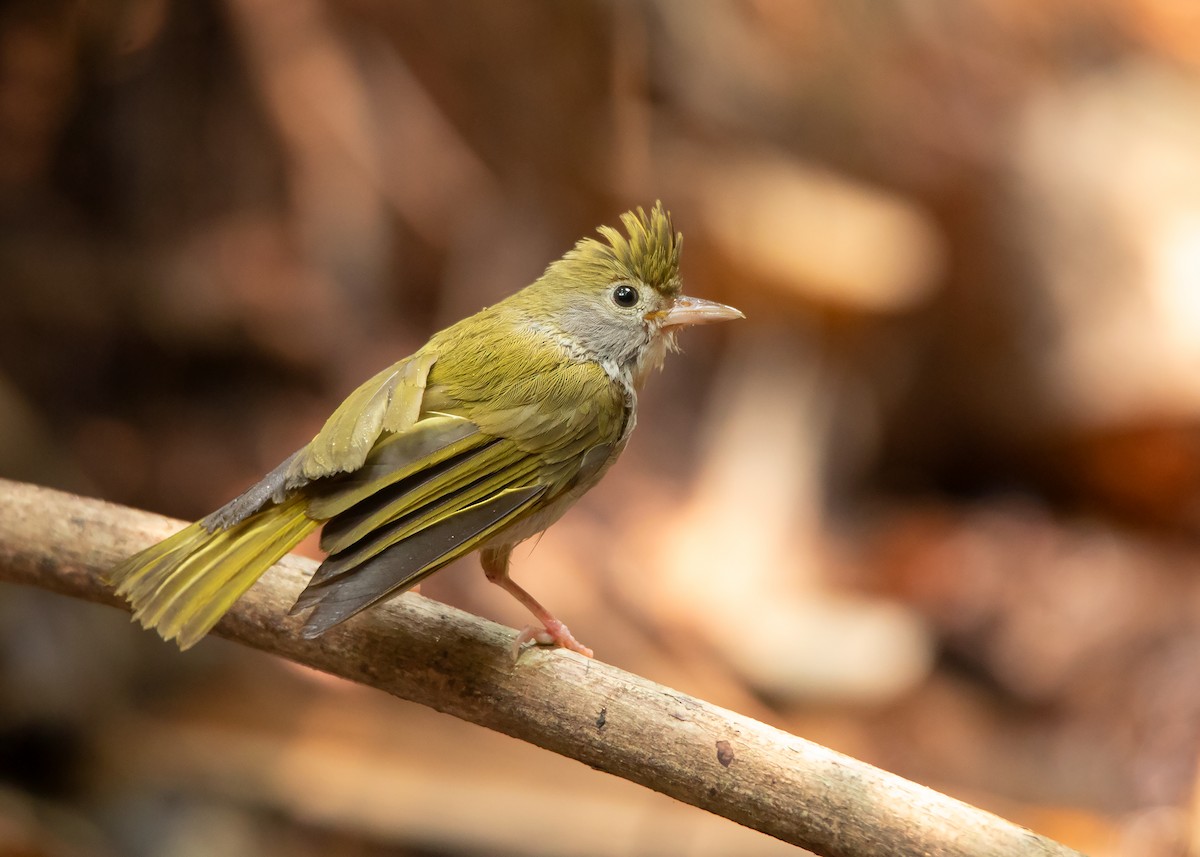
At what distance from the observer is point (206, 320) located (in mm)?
7961

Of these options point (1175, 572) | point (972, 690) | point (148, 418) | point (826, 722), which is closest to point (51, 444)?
point (148, 418)

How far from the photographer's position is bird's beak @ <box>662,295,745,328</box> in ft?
11.4

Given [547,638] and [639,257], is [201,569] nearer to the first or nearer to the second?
[547,638]

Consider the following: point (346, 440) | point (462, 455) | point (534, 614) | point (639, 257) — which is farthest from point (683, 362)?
point (346, 440)

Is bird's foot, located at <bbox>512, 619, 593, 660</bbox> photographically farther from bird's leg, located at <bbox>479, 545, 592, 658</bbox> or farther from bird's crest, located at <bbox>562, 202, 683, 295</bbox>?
bird's crest, located at <bbox>562, 202, 683, 295</bbox>

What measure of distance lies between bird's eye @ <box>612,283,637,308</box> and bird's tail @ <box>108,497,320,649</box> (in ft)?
3.95

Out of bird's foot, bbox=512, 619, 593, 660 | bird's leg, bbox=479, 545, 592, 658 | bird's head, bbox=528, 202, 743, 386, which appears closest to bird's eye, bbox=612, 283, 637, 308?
bird's head, bbox=528, 202, 743, 386

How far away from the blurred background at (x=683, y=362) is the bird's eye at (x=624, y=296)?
9.14 ft

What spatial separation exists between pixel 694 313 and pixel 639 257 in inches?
9.4

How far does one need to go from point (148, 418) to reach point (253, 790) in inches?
125

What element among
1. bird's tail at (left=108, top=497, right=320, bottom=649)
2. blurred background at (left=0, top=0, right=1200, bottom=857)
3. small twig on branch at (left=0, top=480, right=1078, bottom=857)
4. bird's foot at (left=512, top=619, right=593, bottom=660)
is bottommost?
bird's tail at (left=108, top=497, right=320, bottom=649)

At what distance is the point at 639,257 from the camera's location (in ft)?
11.6

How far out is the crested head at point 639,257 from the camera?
3514 mm

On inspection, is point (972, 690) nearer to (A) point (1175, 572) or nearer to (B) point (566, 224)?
(A) point (1175, 572)
